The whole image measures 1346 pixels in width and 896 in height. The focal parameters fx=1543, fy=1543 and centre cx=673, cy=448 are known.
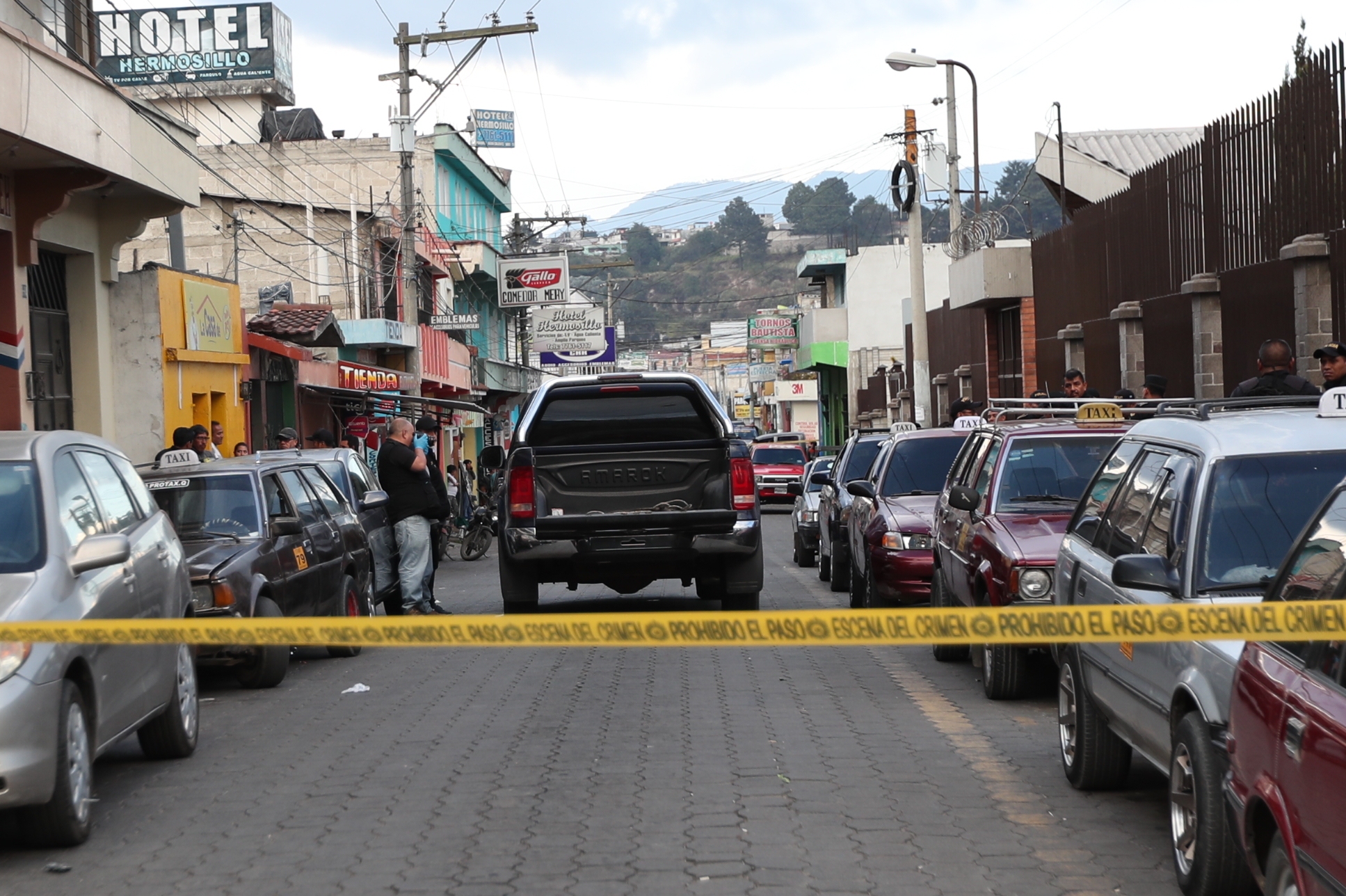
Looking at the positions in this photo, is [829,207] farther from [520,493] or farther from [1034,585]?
[1034,585]

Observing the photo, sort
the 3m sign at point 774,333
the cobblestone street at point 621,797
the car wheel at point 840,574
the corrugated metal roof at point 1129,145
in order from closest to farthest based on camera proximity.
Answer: the cobblestone street at point 621,797 → the car wheel at point 840,574 → the corrugated metal roof at point 1129,145 → the 3m sign at point 774,333

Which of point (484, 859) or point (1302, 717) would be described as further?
point (484, 859)

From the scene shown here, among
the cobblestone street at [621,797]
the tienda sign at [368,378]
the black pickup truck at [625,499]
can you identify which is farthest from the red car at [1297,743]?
the tienda sign at [368,378]

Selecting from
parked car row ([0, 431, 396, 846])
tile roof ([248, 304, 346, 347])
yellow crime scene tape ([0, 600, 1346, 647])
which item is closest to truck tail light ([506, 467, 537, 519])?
parked car row ([0, 431, 396, 846])

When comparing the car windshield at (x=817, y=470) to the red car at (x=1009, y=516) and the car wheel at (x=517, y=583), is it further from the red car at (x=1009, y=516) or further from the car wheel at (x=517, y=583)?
the red car at (x=1009, y=516)

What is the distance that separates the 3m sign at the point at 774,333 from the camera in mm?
72125

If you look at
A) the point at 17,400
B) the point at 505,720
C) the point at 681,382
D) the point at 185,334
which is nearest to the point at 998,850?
the point at 505,720

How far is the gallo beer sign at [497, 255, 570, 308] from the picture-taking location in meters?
52.7

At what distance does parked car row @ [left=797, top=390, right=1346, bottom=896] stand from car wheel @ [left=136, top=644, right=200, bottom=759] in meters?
4.36

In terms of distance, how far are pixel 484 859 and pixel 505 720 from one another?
3.01 m

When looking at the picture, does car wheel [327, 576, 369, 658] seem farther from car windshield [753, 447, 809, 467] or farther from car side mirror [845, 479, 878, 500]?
car windshield [753, 447, 809, 467]

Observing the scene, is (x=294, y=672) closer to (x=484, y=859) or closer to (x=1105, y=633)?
(x=484, y=859)

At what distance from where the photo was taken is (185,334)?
22.0m

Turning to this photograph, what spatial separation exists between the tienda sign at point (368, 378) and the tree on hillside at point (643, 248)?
374ft
